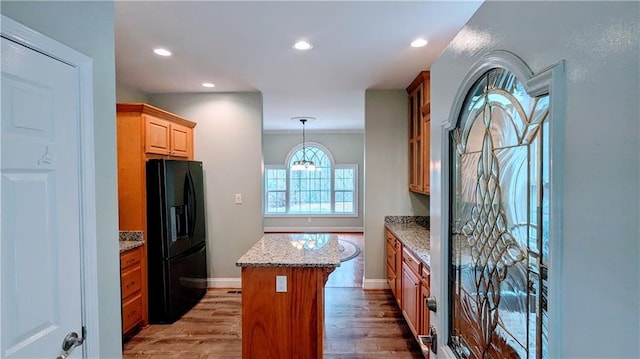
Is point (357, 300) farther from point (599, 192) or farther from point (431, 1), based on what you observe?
point (599, 192)

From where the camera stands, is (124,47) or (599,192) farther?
(124,47)

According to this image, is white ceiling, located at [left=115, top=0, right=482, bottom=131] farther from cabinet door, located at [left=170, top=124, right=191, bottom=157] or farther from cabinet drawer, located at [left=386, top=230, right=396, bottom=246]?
cabinet drawer, located at [left=386, top=230, right=396, bottom=246]

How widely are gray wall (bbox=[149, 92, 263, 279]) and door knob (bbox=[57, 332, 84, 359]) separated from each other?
294 cm

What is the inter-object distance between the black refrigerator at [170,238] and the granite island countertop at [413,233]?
2.32 m

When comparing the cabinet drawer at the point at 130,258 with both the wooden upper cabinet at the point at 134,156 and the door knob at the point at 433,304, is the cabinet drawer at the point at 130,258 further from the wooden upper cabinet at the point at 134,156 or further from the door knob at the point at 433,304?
the door knob at the point at 433,304

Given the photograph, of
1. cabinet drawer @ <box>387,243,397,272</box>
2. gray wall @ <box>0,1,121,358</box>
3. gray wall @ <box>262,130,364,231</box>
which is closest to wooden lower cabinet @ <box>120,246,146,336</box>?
gray wall @ <box>0,1,121,358</box>

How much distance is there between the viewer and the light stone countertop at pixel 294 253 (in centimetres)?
214

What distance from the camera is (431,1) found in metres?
1.98

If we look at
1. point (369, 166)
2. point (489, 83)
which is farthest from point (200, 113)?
point (489, 83)

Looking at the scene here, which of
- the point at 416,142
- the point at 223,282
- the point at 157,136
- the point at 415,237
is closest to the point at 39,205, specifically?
the point at 157,136

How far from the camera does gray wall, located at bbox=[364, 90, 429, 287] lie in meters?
4.12

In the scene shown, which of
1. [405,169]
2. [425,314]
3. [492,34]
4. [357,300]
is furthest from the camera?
[405,169]

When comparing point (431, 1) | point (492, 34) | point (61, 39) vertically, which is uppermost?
point (431, 1)

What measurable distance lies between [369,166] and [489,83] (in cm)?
341
